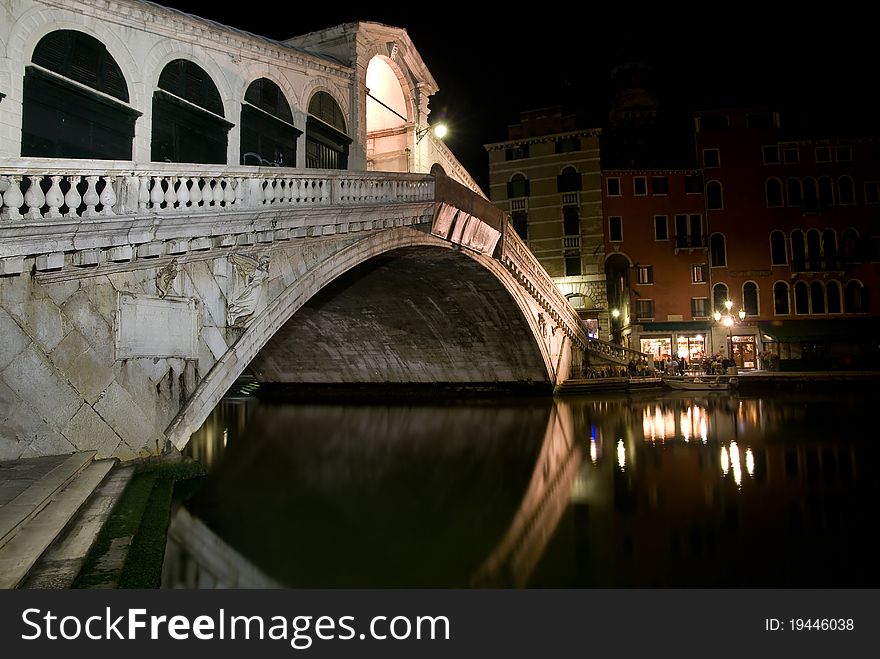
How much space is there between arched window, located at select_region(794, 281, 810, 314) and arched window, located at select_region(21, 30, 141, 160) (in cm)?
3255

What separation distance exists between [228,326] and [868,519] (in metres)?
8.85

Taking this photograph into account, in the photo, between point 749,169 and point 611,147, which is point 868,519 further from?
point 611,147

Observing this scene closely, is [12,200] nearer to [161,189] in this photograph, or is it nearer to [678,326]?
[161,189]

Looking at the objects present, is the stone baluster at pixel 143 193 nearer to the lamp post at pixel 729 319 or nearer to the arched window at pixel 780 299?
the lamp post at pixel 729 319

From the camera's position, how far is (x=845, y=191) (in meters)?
32.2

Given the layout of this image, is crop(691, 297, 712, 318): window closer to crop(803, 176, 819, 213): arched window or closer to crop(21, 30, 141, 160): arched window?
crop(803, 176, 819, 213): arched window

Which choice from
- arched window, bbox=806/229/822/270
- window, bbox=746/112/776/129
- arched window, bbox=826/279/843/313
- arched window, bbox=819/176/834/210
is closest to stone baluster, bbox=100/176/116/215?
arched window, bbox=806/229/822/270

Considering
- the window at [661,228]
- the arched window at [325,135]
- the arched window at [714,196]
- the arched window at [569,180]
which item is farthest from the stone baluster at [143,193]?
the arched window at [714,196]

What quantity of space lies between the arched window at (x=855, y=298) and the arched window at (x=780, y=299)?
283cm

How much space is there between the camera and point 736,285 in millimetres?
32750

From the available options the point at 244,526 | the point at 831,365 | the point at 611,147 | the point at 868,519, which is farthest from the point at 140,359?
the point at 611,147

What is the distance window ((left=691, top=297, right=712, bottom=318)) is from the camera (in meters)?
32.8

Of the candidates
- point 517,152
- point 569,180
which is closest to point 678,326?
point 569,180

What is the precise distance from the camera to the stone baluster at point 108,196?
23.2ft
